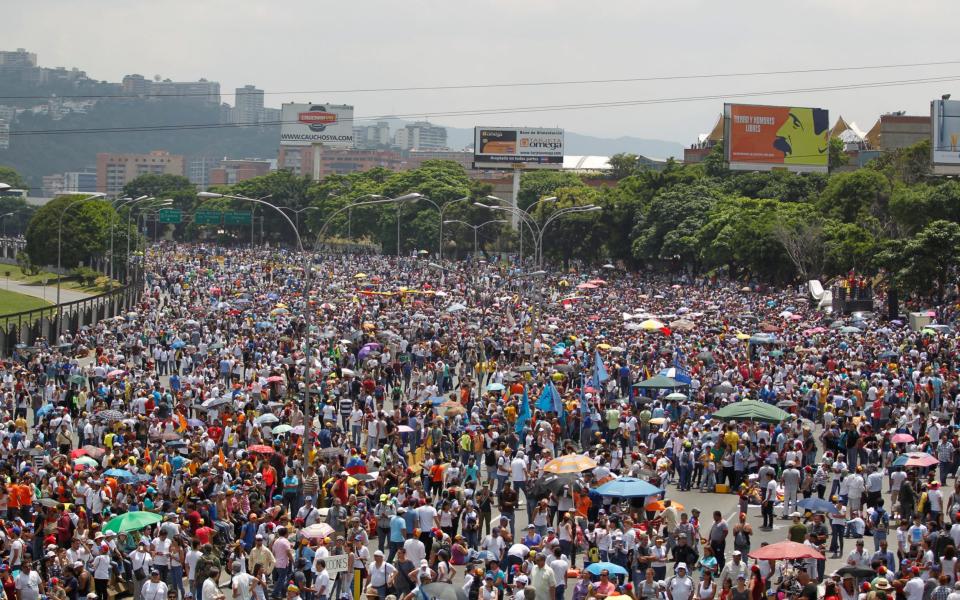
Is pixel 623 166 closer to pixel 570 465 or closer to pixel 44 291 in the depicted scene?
pixel 44 291

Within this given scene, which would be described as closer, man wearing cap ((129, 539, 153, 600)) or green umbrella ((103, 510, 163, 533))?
man wearing cap ((129, 539, 153, 600))

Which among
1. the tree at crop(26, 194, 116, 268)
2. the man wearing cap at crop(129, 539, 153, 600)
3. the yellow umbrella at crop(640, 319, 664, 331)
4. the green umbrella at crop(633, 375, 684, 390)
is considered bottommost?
the man wearing cap at crop(129, 539, 153, 600)

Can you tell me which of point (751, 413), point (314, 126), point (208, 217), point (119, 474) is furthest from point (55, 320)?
point (314, 126)

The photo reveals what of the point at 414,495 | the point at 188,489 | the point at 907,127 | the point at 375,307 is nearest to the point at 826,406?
the point at 414,495

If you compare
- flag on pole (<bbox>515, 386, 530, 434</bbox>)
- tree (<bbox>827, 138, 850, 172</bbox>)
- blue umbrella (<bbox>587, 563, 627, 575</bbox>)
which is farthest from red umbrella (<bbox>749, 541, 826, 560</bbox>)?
tree (<bbox>827, 138, 850, 172</bbox>)

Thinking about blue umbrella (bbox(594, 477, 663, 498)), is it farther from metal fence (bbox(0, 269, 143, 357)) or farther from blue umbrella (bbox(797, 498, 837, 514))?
Result: metal fence (bbox(0, 269, 143, 357))

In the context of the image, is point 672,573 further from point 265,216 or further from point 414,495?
point 265,216
